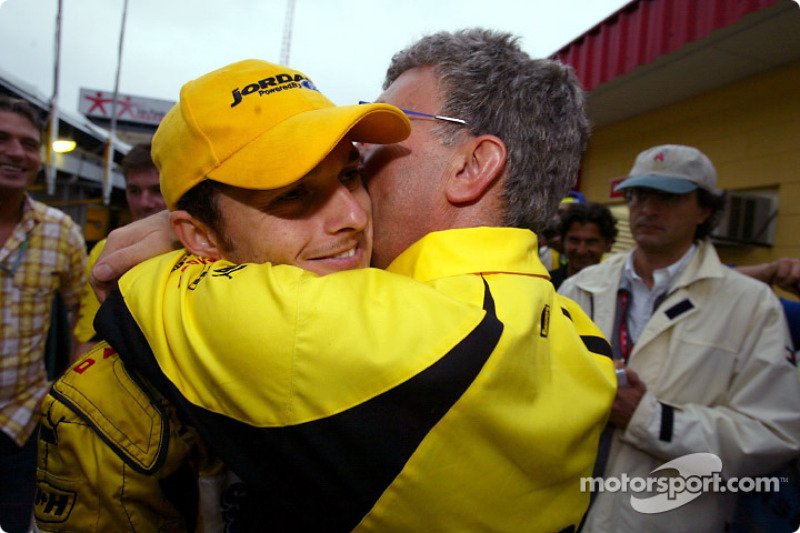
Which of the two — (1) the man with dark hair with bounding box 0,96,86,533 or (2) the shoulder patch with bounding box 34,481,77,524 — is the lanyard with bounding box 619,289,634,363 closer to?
(2) the shoulder patch with bounding box 34,481,77,524

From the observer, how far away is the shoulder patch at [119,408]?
97 cm

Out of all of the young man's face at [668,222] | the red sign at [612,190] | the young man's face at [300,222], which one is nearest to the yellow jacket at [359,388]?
the young man's face at [300,222]

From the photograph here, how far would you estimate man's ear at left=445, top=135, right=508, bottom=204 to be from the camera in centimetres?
117

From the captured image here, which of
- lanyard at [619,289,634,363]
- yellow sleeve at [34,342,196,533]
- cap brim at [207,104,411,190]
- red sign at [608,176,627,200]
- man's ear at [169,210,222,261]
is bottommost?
yellow sleeve at [34,342,196,533]

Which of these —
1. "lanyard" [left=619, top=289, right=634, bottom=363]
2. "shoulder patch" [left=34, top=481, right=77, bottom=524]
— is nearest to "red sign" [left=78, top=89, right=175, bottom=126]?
"lanyard" [left=619, top=289, right=634, bottom=363]

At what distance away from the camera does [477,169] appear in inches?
47.0

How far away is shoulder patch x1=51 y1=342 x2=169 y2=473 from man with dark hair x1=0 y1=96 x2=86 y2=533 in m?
2.40

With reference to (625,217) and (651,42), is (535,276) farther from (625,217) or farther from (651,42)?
(625,217)

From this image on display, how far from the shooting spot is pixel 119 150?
1175 cm

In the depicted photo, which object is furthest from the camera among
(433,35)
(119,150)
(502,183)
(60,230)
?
(119,150)

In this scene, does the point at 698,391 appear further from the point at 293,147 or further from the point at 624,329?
the point at 293,147

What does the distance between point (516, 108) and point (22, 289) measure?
329 centimetres

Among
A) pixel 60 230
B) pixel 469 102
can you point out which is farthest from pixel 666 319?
pixel 60 230

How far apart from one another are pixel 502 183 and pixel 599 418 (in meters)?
0.62
